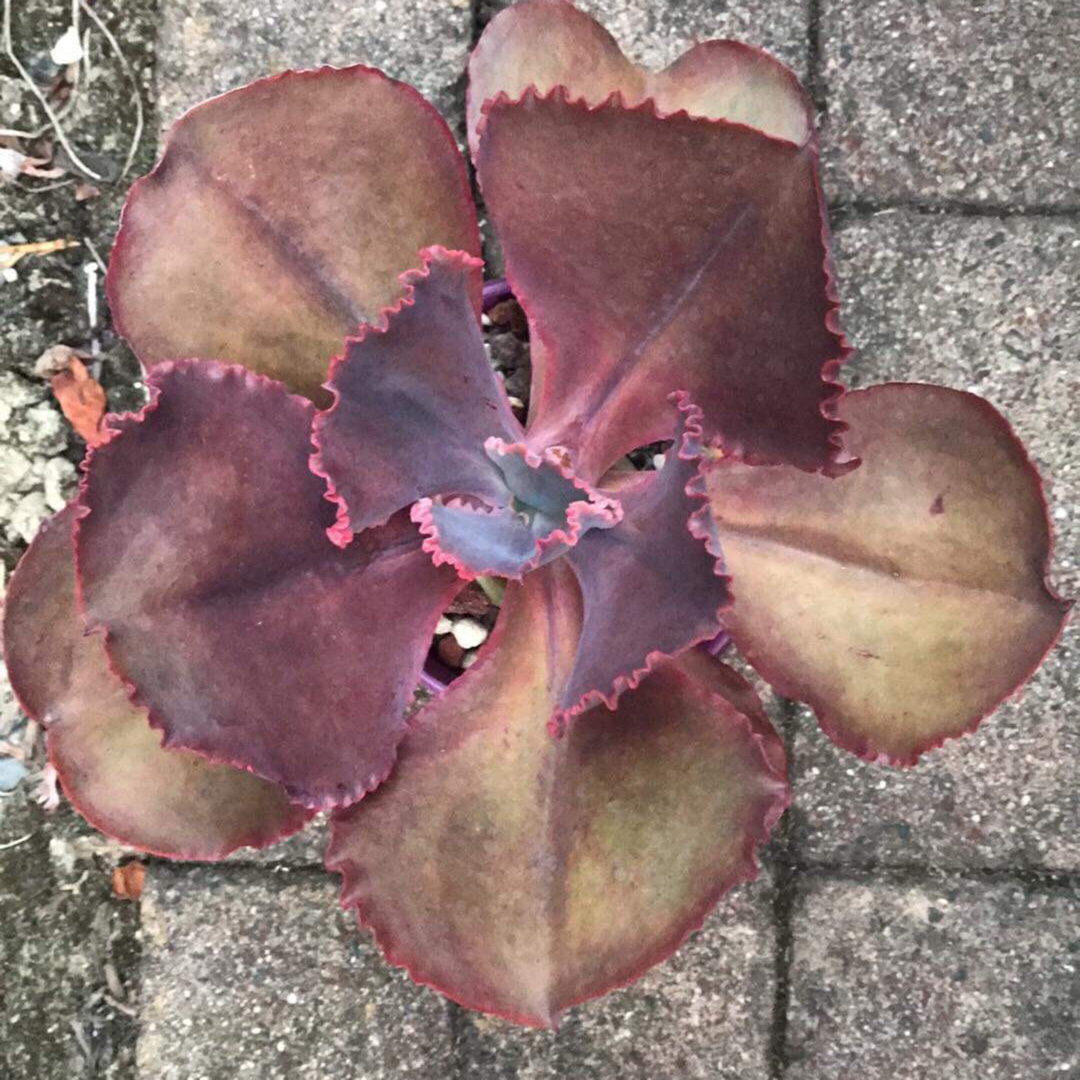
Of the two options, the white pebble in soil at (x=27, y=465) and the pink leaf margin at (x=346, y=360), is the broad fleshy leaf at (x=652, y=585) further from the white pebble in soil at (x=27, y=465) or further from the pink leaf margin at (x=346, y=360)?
the white pebble in soil at (x=27, y=465)

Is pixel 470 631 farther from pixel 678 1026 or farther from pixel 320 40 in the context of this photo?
pixel 320 40

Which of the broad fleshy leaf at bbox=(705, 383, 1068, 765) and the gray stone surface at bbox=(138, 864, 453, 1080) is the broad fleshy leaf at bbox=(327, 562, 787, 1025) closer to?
the broad fleshy leaf at bbox=(705, 383, 1068, 765)

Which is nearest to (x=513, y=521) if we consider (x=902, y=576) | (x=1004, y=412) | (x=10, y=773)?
(x=902, y=576)

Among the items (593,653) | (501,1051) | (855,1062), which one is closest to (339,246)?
(593,653)

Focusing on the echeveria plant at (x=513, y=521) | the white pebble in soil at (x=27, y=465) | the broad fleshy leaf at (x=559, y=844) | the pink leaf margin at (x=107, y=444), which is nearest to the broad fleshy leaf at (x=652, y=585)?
the echeveria plant at (x=513, y=521)

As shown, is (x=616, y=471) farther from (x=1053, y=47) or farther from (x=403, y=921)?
(x=1053, y=47)
